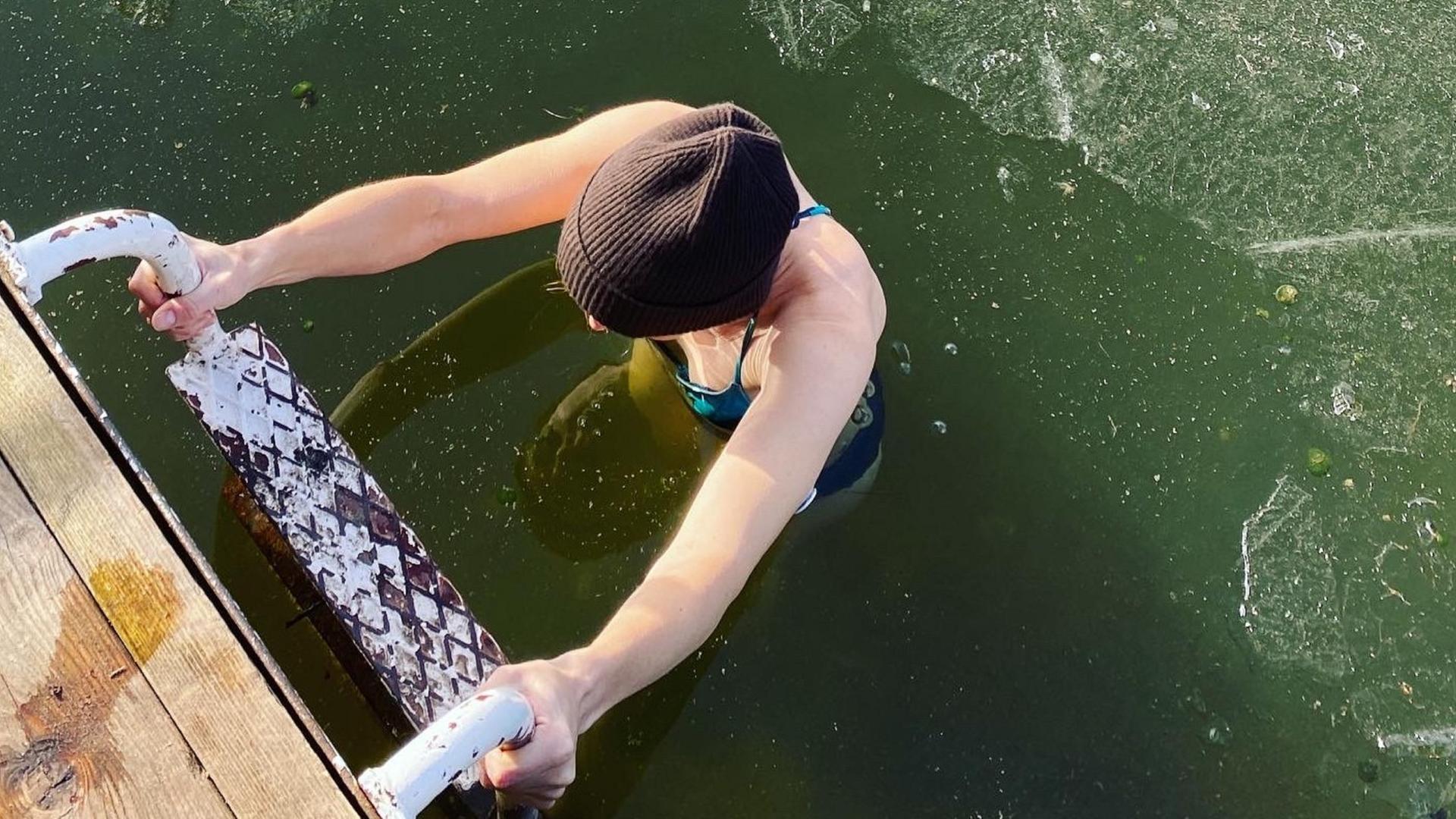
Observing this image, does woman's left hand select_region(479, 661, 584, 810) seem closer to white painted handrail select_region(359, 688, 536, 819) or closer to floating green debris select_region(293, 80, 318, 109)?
white painted handrail select_region(359, 688, 536, 819)

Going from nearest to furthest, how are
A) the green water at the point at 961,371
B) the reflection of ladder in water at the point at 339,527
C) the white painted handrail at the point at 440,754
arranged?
the white painted handrail at the point at 440,754, the reflection of ladder in water at the point at 339,527, the green water at the point at 961,371

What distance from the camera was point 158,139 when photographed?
6.32 ft

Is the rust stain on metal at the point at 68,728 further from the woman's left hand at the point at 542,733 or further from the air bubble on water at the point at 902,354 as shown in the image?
the air bubble on water at the point at 902,354

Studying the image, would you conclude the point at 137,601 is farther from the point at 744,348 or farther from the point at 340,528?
the point at 744,348

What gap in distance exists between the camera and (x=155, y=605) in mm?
954

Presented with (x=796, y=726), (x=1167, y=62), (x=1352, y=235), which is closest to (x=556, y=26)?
(x=1167, y=62)

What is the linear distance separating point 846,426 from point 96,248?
94 cm

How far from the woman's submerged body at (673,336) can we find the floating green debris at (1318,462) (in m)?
0.95

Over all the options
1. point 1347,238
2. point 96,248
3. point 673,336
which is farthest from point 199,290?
point 1347,238

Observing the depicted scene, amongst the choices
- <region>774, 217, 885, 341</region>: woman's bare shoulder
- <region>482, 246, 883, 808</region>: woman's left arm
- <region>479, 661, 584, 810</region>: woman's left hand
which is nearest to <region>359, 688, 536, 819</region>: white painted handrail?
<region>479, 661, 584, 810</region>: woman's left hand

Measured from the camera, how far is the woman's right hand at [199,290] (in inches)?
50.0

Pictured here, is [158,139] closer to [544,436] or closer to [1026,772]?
[544,436]

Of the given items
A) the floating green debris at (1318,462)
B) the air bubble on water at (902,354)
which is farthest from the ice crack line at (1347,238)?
the air bubble on water at (902,354)

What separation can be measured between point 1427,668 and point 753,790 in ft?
3.49
